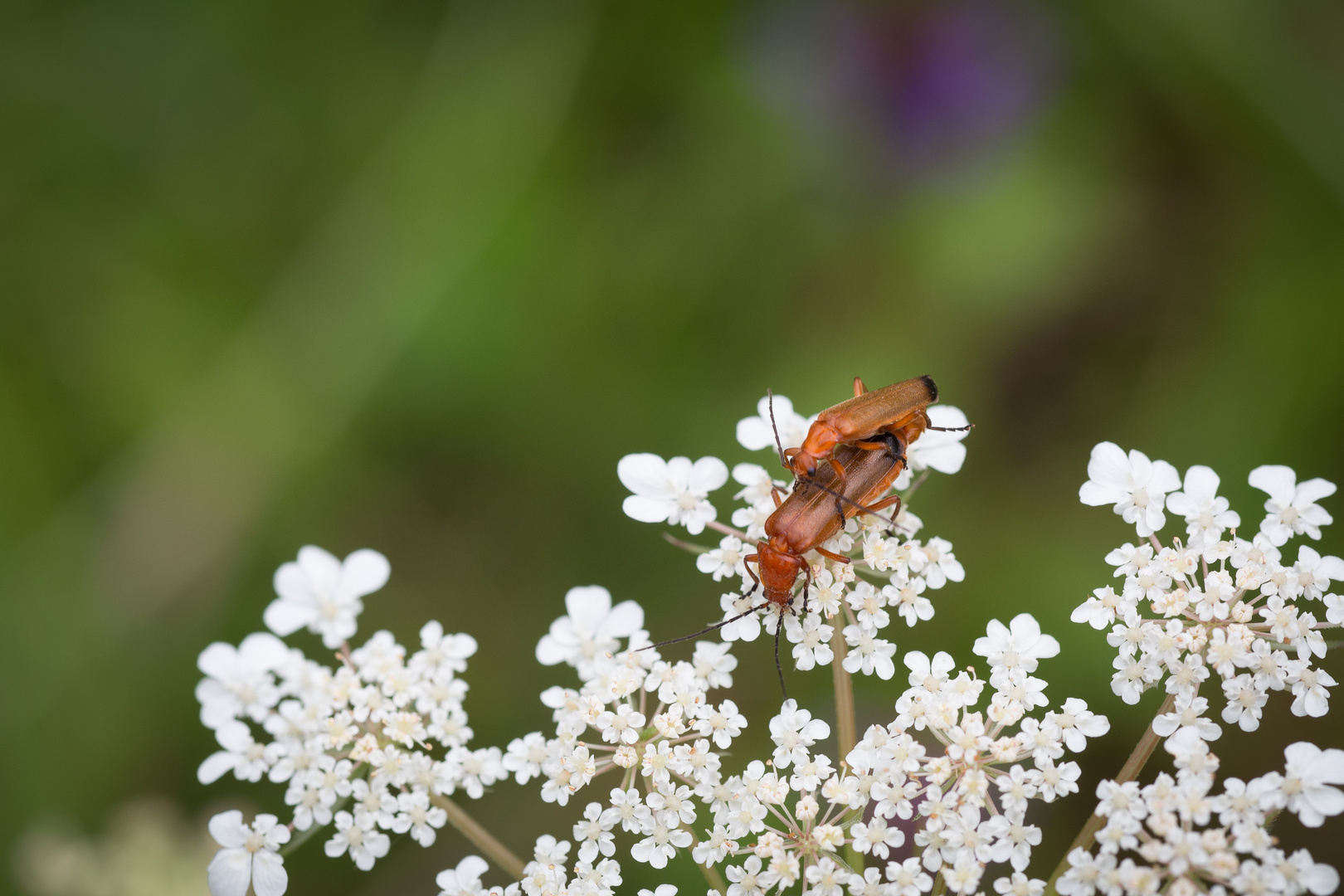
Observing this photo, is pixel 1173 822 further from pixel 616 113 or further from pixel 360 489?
pixel 616 113

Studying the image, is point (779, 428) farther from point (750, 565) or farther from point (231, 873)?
point (231, 873)

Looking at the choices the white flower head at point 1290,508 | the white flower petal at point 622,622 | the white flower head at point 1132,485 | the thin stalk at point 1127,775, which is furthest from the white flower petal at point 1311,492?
the white flower petal at point 622,622

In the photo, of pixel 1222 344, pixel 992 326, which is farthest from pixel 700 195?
pixel 1222 344

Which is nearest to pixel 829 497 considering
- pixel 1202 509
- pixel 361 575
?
pixel 1202 509

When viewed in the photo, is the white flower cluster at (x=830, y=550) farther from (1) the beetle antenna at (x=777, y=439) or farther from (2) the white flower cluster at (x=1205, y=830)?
(2) the white flower cluster at (x=1205, y=830)

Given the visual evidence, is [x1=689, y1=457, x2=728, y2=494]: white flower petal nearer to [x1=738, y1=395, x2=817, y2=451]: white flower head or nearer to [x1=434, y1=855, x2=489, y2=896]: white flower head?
[x1=738, y1=395, x2=817, y2=451]: white flower head
